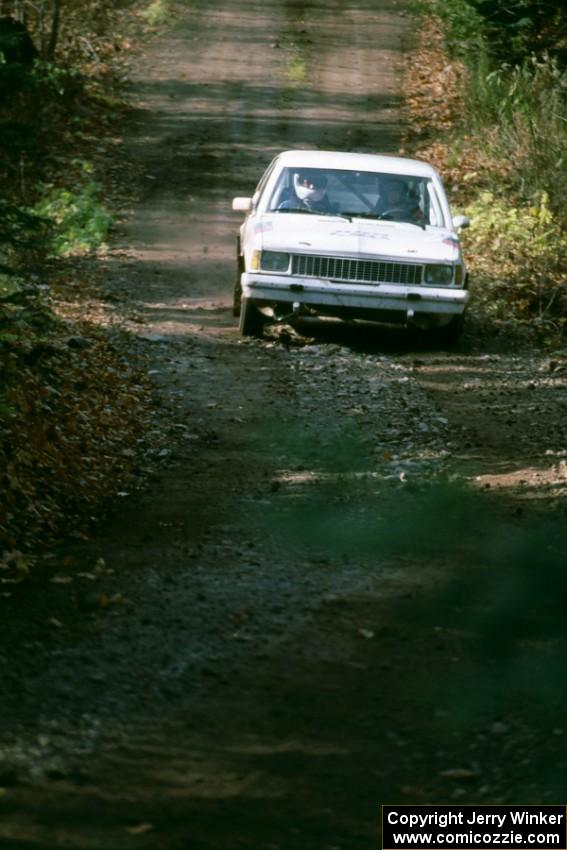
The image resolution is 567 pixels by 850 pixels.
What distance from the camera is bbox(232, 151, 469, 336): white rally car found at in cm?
1209

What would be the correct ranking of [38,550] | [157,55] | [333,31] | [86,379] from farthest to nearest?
[333,31]
[157,55]
[86,379]
[38,550]

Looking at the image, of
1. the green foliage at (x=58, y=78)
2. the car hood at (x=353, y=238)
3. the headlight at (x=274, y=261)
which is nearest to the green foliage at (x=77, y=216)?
the green foliage at (x=58, y=78)

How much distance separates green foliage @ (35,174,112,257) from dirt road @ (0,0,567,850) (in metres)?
4.76

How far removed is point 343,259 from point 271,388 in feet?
6.08

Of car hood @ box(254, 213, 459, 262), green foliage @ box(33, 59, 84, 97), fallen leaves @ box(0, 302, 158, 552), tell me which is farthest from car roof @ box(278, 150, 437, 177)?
green foliage @ box(33, 59, 84, 97)

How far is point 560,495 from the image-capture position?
321 inches

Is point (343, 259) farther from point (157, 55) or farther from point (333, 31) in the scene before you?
point (333, 31)

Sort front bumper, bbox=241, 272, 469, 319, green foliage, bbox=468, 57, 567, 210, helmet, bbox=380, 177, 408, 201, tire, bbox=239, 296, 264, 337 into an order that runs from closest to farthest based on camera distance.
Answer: front bumper, bbox=241, 272, 469, 319 < tire, bbox=239, 296, 264, 337 < helmet, bbox=380, 177, 408, 201 < green foliage, bbox=468, 57, 567, 210

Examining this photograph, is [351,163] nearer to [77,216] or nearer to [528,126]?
[528,126]

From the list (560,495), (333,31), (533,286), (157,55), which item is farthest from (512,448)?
(333,31)

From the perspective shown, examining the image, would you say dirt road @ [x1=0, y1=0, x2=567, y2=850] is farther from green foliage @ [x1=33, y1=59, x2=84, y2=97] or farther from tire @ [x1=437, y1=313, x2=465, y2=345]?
green foliage @ [x1=33, y1=59, x2=84, y2=97]

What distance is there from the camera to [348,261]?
12102 millimetres

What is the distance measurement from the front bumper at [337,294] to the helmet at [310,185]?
122cm

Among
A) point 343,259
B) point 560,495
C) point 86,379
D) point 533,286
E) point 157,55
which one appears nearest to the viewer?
point 560,495
